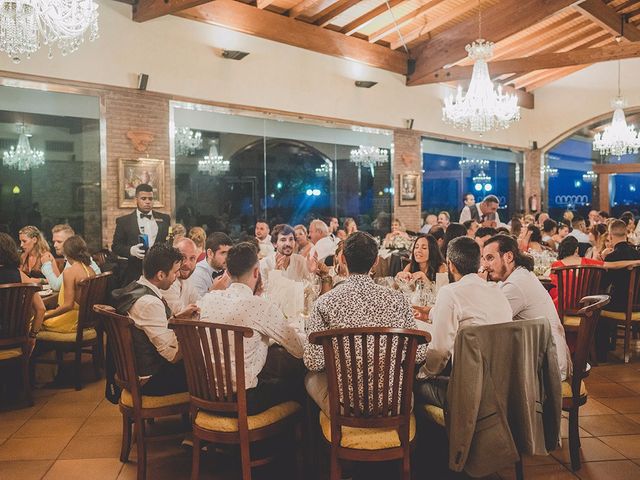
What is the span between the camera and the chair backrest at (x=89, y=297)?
4.55m

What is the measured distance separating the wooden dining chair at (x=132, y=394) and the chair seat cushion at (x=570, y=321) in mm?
3466

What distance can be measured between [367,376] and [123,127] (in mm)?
5663

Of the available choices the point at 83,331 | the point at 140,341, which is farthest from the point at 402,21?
the point at 140,341

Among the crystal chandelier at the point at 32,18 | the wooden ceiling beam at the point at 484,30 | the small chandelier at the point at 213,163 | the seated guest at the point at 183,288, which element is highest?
the wooden ceiling beam at the point at 484,30

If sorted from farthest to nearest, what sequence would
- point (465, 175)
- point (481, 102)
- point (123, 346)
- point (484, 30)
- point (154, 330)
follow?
point (465, 175) → point (484, 30) → point (481, 102) → point (154, 330) → point (123, 346)

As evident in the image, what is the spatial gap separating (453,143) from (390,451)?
1112cm

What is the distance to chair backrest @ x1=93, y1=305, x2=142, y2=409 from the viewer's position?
2.88m

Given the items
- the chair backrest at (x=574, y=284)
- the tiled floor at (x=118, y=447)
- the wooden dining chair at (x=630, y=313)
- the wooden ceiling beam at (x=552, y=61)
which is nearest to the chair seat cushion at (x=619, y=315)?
the wooden dining chair at (x=630, y=313)

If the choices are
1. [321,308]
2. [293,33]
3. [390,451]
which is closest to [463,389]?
[390,451]

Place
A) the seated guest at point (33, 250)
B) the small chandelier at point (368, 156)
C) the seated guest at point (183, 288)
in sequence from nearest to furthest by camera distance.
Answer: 1. the seated guest at point (183, 288)
2. the seated guest at point (33, 250)
3. the small chandelier at point (368, 156)

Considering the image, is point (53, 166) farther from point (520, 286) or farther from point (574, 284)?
point (574, 284)

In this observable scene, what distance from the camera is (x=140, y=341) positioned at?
3135 millimetres

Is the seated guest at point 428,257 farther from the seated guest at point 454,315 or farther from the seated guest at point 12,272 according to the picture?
the seated guest at point 12,272

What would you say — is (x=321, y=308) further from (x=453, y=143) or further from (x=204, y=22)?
(x=453, y=143)
